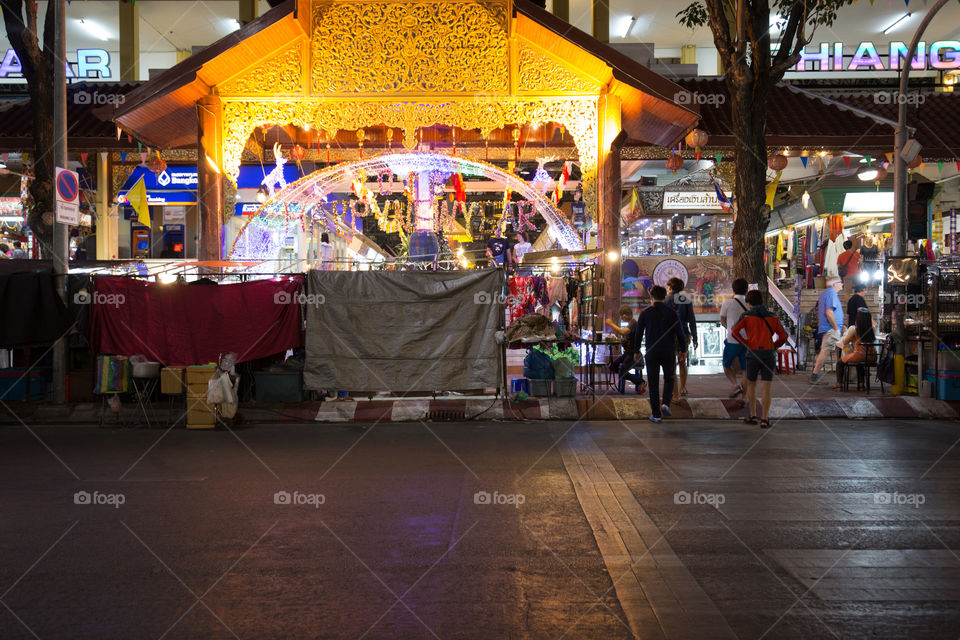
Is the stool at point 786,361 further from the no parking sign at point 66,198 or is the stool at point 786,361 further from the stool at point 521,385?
the no parking sign at point 66,198

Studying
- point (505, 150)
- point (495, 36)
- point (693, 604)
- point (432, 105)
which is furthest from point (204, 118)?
point (693, 604)

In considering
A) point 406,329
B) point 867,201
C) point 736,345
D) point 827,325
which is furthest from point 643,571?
point 867,201

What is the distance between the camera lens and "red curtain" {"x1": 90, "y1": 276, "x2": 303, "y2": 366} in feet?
40.7

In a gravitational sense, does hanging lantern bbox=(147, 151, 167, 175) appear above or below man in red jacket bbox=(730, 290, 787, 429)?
above

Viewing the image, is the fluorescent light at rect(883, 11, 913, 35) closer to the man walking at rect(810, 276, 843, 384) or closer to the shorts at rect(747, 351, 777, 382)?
the man walking at rect(810, 276, 843, 384)

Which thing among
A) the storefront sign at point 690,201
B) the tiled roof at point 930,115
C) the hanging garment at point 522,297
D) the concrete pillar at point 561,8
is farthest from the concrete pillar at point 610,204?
the concrete pillar at point 561,8

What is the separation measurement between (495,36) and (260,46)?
450 cm

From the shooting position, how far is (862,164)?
854 inches

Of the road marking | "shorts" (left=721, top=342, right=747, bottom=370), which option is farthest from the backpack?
the road marking

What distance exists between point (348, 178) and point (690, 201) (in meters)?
9.85

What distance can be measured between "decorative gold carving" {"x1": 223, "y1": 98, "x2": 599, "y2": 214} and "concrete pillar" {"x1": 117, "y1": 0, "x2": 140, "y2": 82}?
10.7 meters

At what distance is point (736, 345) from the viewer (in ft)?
41.7

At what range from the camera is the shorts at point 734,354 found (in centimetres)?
1253

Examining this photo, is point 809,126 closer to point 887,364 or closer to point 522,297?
point 887,364
